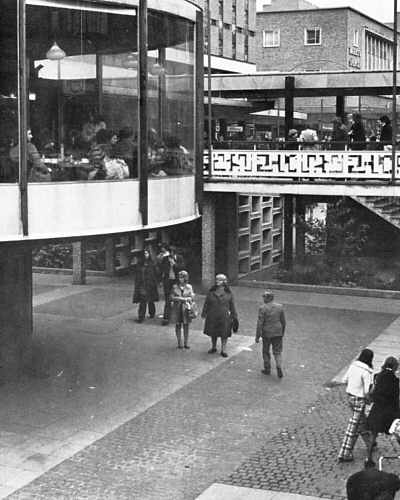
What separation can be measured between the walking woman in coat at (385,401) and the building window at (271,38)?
55.3 meters

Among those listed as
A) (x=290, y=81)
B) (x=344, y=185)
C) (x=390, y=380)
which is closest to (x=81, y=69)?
(x=390, y=380)

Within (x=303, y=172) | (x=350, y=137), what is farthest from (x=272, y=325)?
(x=350, y=137)

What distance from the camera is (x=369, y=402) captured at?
12.1 m

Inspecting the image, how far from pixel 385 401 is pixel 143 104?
6382mm

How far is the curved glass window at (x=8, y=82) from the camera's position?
13.2 m

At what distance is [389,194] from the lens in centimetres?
2270

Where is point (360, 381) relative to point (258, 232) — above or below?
below

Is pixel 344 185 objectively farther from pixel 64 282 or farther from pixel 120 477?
pixel 120 477

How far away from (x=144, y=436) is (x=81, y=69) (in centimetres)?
558

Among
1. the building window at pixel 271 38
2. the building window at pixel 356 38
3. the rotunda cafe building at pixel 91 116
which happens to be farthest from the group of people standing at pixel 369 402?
the building window at pixel 271 38

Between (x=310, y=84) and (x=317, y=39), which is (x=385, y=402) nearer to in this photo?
(x=310, y=84)

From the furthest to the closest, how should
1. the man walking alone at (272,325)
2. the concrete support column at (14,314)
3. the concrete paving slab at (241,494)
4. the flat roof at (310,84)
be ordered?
the flat roof at (310,84) < the concrete support column at (14,314) < the man walking alone at (272,325) < the concrete paving slab at (241,494)

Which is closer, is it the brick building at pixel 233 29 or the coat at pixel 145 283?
the coat at pixel 145 283

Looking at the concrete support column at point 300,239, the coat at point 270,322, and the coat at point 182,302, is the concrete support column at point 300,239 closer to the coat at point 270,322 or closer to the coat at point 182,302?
the coat at point 182,302
